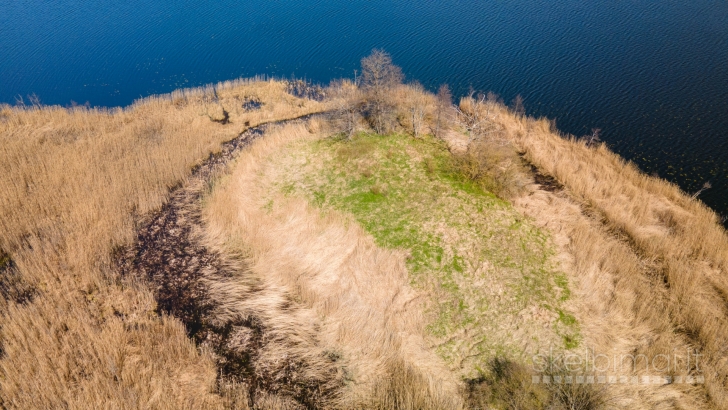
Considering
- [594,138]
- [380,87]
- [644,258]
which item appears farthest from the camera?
[594,138]

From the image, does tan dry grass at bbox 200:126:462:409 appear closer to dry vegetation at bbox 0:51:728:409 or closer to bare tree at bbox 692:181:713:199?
dry vegetation at bbox 0:51:728:409

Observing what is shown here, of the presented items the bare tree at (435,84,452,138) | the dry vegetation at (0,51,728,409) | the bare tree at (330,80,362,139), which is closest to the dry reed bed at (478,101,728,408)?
the dry vegetation at (0,51,728,409)

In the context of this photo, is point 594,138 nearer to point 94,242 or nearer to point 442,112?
point 442,112

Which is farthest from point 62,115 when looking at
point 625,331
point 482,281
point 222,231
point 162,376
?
point 625,331

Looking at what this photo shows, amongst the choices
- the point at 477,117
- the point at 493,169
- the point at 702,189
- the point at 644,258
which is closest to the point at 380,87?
the point at 477,117

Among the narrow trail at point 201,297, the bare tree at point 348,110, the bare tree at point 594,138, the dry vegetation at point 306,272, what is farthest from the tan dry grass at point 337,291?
the bare tree at point 594,138
